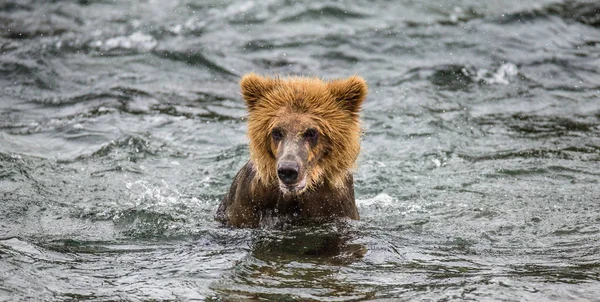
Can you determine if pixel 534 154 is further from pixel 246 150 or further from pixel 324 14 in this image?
pixel 324 14

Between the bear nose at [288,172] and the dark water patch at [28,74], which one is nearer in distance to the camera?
the bear nose at [288,172]

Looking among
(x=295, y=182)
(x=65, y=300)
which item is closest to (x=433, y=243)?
(x=295, y=182)

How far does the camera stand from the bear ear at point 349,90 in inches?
277

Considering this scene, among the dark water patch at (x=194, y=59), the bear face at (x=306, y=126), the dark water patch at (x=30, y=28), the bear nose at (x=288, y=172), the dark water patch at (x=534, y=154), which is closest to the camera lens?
the bear nose at (x=288, y=172)

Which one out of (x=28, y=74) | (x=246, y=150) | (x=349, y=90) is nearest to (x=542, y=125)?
(x=246, y=150)

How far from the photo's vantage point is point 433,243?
24.3 feet

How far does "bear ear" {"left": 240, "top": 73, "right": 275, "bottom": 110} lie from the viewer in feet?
23.2

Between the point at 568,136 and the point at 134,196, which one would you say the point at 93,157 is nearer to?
the point at 134,196

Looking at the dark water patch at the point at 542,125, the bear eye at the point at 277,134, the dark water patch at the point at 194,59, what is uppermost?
the bear eye at the point at 277,134

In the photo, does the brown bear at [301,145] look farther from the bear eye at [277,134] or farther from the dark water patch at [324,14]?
the dark water patch at [324,14]

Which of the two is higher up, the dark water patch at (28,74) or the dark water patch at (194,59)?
the dark water patch at (194,59)

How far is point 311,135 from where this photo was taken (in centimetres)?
681

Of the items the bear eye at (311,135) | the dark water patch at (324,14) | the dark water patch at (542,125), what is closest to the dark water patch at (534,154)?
the dark water patch at (542,125)

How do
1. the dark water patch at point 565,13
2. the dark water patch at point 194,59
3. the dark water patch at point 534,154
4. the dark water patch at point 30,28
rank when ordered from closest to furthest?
the dark water patch at point 534,154, the dark water patch at point 194,59, the dark water patch at point 30,28, the dark water patch at point 565,13
